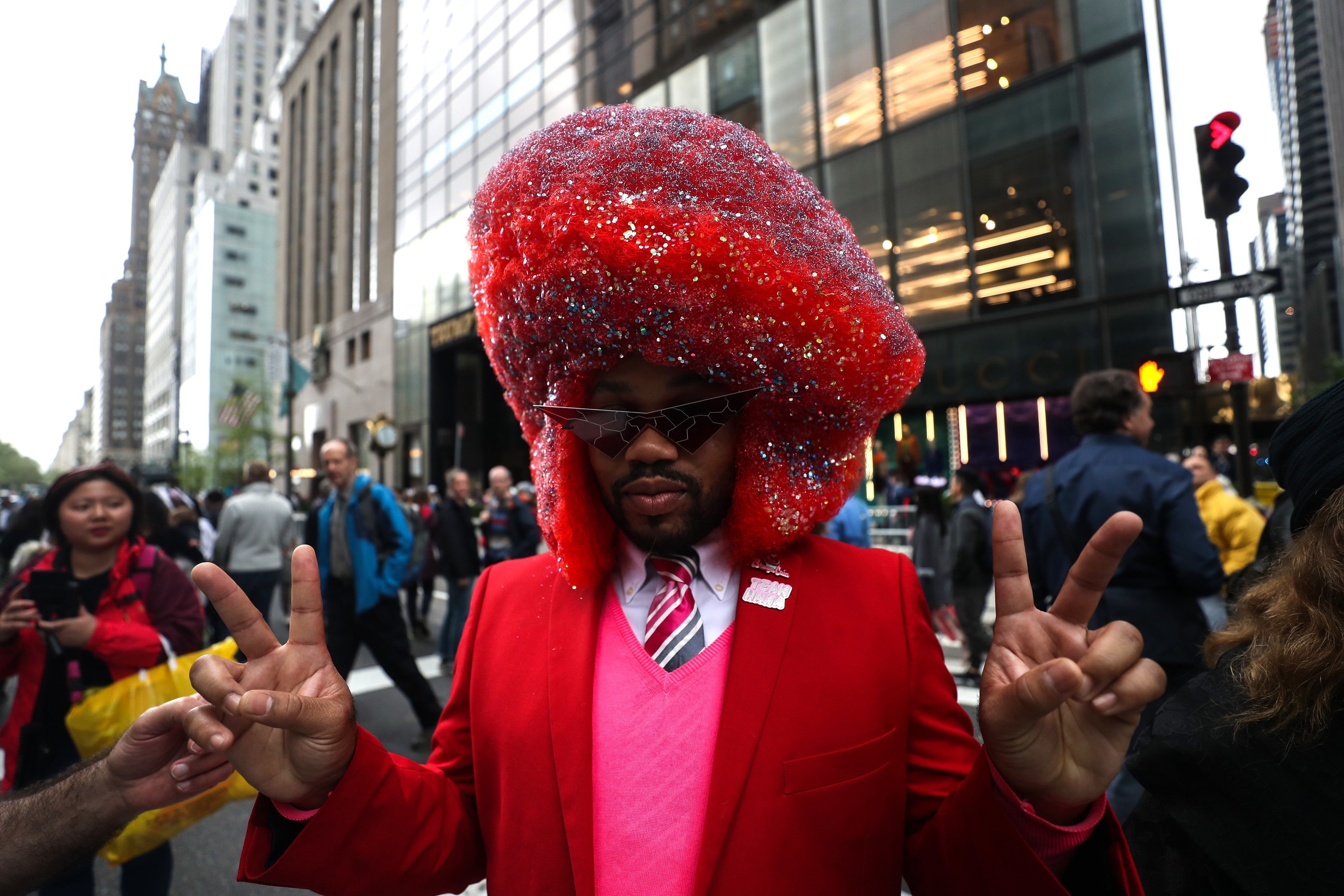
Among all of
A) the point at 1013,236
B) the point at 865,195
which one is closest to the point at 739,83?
the point at 865,195

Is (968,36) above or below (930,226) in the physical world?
above

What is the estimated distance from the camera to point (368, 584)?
193 inches

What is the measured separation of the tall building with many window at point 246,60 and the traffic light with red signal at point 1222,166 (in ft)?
416

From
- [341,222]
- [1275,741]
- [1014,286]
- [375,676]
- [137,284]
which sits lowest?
[375,676]

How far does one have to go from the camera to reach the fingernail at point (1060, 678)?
0.98m

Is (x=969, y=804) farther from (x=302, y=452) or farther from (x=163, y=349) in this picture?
(x=163, y=349)

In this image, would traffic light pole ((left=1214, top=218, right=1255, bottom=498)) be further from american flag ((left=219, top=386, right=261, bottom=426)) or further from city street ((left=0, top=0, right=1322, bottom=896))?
american flag ((left=219, top=386, right=261, bottom=426))

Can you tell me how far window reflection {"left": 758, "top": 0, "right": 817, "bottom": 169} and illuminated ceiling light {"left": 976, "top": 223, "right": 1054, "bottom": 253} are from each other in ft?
15.2

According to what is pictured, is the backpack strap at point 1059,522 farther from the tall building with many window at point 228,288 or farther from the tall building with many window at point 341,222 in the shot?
the tall building with many window at point 228,288

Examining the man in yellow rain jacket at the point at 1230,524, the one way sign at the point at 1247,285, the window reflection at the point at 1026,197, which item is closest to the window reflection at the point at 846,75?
the window reflection at the point at 1026,197

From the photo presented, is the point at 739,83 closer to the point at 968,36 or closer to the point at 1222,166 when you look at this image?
the point at 968,36

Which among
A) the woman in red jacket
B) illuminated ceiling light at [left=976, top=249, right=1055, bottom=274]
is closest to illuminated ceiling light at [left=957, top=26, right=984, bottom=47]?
illuminated ceiling light at [left=976, top=249, right=1055, bottom=274]

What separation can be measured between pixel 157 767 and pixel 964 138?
16.8 m

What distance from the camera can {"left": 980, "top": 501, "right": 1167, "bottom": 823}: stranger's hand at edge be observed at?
1.02 meters
